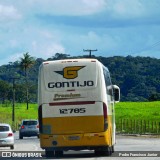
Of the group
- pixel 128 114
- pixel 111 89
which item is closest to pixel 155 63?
pixel 128 114

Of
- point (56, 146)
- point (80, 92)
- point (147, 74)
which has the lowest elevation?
point (56, 146)

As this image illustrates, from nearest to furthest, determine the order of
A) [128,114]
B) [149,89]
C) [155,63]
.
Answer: [128,114]
[149,89]
[155,63]

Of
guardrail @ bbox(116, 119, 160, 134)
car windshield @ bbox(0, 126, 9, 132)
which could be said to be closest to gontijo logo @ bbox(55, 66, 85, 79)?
car windshield @ bbox(0, 126, 9, 132)

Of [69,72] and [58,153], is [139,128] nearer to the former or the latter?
[58,153]

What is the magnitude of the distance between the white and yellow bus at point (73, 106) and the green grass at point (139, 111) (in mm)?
72347

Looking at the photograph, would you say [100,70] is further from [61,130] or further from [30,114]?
[30,114]

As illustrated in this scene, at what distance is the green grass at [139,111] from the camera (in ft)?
336

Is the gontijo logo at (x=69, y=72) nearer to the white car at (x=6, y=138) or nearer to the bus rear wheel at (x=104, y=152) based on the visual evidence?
the bus rear wheel at (x=104, y=152)

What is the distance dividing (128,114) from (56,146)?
3325 inches

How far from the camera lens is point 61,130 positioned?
83.7 ft

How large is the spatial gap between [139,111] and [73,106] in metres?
88.2

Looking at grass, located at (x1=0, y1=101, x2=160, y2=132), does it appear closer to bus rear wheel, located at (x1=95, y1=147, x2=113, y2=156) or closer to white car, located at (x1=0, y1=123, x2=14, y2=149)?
white car, located at (x1=0, y1=123, x2=14, y2=149)

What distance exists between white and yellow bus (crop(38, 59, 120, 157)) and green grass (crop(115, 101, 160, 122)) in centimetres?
7235

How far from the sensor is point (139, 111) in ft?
371
